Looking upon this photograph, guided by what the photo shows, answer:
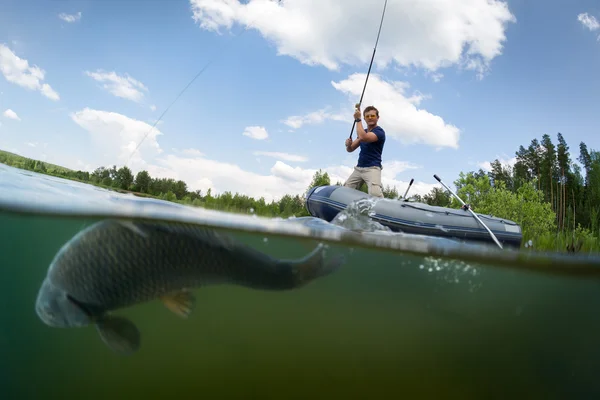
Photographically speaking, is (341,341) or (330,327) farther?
(330,327)

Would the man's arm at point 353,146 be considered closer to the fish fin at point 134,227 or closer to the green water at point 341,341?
the green water at point 341,341

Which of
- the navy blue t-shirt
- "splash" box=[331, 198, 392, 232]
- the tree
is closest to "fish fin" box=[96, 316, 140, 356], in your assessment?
the tree

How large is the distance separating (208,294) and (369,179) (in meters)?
3.99

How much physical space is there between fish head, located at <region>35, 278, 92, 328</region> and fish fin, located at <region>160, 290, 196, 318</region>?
20.8 inches

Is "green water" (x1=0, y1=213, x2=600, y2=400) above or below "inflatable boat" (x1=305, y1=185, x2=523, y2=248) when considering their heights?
below

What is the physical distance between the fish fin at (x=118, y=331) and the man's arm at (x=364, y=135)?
180 inches

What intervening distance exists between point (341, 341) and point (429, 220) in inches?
116

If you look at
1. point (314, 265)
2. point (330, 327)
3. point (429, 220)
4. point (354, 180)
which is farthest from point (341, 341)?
point (354, 180)

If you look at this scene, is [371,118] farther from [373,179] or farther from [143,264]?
[143,264]

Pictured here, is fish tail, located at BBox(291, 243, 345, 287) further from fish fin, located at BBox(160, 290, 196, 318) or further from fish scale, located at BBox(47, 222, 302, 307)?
fish fin, located at BBox(160, 290, 196, 318)

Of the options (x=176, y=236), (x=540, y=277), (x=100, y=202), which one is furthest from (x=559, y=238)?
(x=100, y=202)

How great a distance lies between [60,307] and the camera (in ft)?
9.02

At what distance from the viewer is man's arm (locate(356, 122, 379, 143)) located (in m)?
6.43

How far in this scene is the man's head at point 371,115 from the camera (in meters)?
6.66
